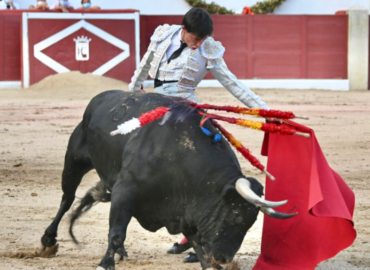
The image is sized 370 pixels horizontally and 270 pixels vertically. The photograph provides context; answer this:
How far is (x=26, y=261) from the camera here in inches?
102

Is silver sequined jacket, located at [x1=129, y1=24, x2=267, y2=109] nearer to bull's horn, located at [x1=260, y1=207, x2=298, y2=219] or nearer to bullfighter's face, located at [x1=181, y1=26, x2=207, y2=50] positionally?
bullfighter's face, located at [x1=181, y1=26, x2=207, y2=50]

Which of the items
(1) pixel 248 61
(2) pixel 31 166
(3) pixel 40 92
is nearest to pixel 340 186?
(2) pixel 31 166

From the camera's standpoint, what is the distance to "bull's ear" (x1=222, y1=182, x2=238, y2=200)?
1924mm

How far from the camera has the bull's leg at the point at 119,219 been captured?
82.5 inches

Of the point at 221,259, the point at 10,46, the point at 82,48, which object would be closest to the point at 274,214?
the point at 221,259

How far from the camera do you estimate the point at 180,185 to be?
208cm

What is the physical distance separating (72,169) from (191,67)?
29.6 inches

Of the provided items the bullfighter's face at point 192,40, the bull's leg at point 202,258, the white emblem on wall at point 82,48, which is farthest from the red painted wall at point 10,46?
the bull's leg at point 202,258

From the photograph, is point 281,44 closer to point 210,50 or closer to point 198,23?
point 210,50

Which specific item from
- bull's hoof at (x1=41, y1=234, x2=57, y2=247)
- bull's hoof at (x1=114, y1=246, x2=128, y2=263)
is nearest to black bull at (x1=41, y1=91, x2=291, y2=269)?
bull's hoof at (x1=114, y1=246, x2=128, y2=263)

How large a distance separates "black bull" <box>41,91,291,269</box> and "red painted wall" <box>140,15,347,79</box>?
864 cm

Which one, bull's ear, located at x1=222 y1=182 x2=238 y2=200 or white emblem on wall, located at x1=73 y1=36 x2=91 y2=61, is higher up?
white emblem on wall, located at x1=73 y1=36 x2=91 y2=61

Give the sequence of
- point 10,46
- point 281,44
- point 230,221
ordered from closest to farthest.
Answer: point 230,221 → point 10,46 → point 281,44

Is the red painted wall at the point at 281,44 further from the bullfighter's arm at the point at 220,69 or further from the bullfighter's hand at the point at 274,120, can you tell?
the bullfighter's hand at the point at 274,120
